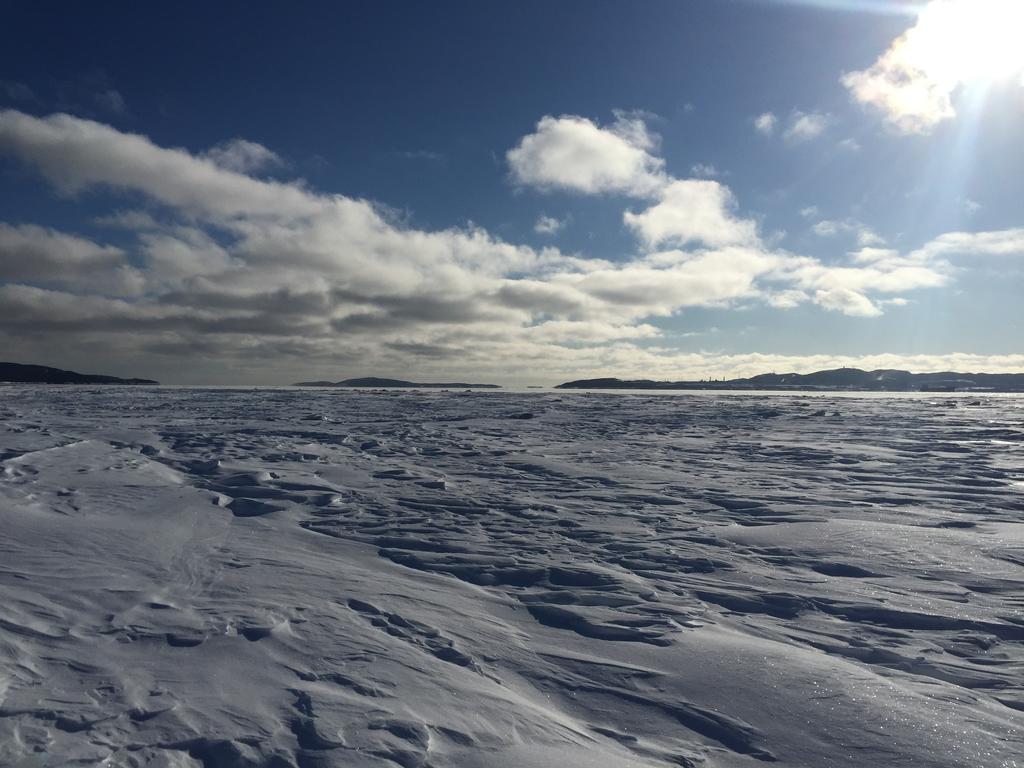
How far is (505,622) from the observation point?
3.38 meters

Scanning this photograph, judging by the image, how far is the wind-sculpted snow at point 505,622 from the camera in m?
2.20

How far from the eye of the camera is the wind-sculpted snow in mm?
2203

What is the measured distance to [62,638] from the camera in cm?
283

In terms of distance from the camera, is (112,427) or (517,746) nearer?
(517,746)

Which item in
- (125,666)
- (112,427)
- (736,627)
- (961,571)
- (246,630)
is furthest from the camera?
(112,427)

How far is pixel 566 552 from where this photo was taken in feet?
15.2

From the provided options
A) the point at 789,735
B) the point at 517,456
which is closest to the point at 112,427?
the point at 517,456

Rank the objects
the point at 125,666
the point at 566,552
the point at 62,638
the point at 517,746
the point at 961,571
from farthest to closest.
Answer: the point at 566,552
the point at 961,571
the point at 62,638
the point at 125,666
the point at 517,746

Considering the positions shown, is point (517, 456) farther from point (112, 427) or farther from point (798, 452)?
A: point (112, 427)

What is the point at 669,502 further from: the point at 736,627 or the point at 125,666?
the point at 125,666

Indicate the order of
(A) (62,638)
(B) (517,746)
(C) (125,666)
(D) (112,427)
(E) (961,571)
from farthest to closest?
(D) (112,427) < (E) (961,571) < (A) (62,638) < (C) (125,666) < (B) (517,746)

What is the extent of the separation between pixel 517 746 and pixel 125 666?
1777 millimetres

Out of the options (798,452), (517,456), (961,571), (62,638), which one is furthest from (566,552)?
(798,452)

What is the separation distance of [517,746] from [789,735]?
1.08 metres
